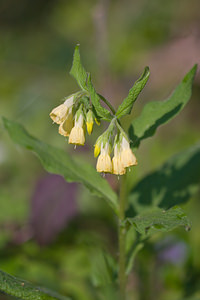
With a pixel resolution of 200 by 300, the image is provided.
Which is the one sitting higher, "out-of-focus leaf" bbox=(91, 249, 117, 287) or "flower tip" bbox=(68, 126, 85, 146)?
"flower tip" bbox=(68, 126, 85, 146)

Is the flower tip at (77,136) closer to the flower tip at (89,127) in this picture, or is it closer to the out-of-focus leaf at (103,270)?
the flower tip at (89,127)

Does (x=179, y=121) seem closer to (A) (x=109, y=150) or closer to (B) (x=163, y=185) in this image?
(B) (x=163, y=185)

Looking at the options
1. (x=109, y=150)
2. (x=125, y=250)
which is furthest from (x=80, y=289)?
(x=109, y=150)

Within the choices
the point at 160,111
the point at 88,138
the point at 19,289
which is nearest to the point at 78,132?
the point at 160,111

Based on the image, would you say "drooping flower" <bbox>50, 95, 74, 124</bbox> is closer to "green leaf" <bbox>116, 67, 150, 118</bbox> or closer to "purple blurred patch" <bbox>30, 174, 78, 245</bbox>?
"green leaf" <bbox>116, 67, 150, 118</bbox>

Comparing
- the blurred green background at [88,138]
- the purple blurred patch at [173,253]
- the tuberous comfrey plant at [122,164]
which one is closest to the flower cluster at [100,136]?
the tuberous comfrey plant at [122,164]

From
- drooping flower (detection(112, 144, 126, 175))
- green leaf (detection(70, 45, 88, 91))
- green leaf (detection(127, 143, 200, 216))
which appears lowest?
green leaf (detection(127, 143, 200, 216))

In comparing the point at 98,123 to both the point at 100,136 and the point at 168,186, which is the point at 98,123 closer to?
the point at 100,136

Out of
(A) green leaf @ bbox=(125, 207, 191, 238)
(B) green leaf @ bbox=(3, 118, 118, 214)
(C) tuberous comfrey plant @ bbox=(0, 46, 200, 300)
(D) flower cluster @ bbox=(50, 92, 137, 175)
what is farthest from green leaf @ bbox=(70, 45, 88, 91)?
(A) green leaf @ bbox=(125, 207, 191, 238)
